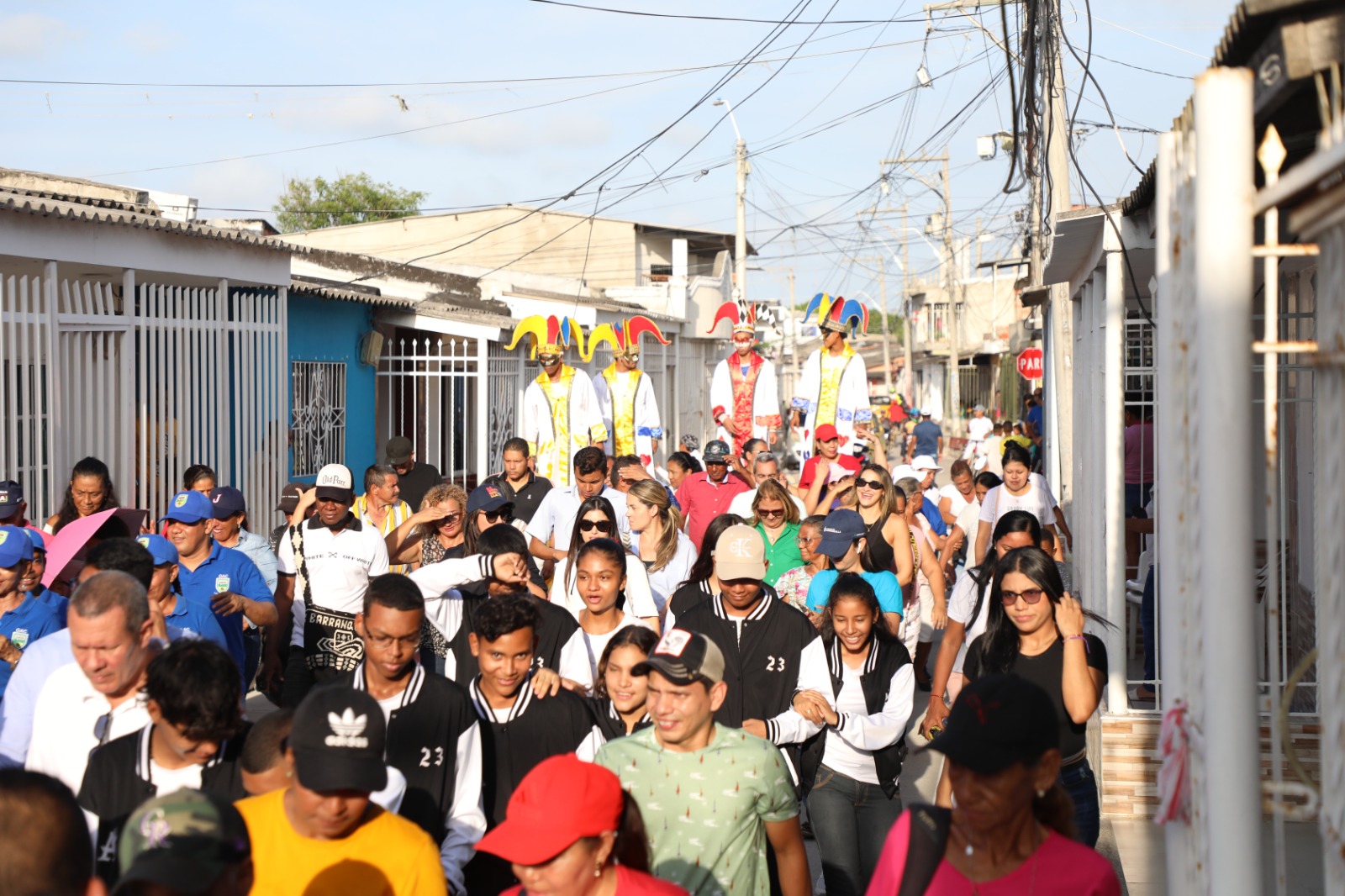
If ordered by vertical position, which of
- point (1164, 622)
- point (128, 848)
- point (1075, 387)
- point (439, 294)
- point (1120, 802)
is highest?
point (439, 294)

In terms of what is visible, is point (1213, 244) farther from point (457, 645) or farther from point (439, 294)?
point (439, 294)

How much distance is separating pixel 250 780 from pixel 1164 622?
2.58 metres

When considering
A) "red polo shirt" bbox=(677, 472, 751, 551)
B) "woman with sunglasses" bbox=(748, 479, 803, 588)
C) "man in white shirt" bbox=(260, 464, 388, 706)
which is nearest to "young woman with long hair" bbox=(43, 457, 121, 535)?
"man in white shirt" bbox=(260, 464, 388, 706)

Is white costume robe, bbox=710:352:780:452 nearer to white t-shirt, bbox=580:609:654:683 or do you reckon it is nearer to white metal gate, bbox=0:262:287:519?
white metal gate, bbox=0:262:287:519

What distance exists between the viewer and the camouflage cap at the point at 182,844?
2.67 meters

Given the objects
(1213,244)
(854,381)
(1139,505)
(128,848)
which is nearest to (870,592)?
(1213,244)

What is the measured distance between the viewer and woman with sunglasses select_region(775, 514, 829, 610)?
772cm

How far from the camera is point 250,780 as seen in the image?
3.89 meters

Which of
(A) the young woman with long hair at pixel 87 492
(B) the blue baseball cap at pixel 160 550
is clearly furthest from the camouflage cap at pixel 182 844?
(A) the young woman with long hair at pixel 87 492

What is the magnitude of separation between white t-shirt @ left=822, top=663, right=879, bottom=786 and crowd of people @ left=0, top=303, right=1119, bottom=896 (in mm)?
12

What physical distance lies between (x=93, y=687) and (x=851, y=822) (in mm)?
2941

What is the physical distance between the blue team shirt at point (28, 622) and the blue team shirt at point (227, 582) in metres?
1.06

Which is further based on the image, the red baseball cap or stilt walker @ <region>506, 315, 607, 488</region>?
stilt walker @ <region>506, 315, 607, 488</region>

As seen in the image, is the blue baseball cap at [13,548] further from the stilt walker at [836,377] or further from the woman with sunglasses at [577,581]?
the stilt walker at [836,377]
